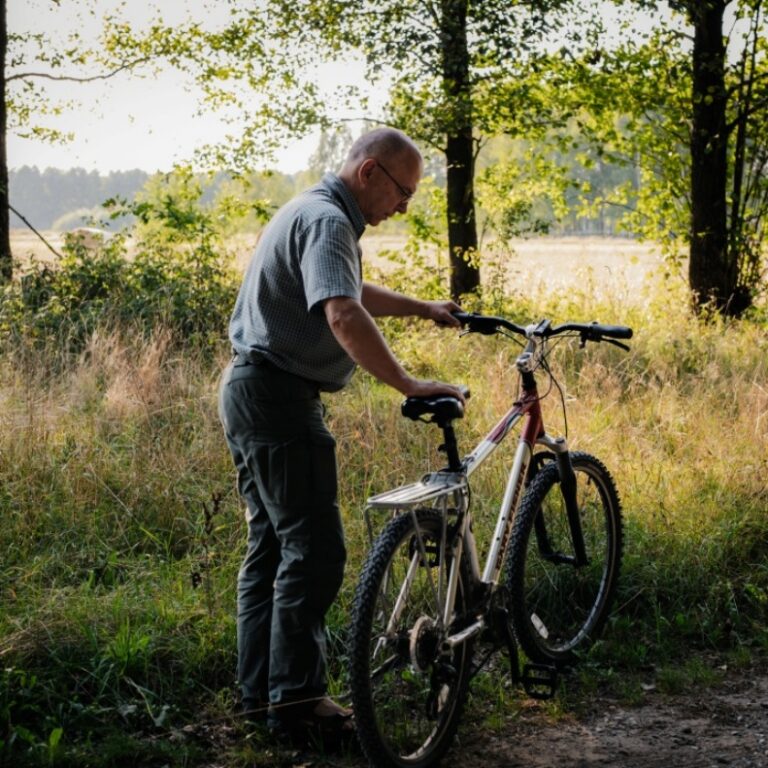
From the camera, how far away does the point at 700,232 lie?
11.7 meters

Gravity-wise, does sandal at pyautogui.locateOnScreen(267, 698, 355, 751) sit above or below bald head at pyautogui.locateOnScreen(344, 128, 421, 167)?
below

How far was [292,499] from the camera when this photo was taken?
143 inches

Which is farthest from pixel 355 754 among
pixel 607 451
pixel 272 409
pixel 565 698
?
pixel 607 451

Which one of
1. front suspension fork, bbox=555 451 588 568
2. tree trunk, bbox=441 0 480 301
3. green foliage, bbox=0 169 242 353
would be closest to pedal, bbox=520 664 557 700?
front suspension fork, bbox=555 451 588 568

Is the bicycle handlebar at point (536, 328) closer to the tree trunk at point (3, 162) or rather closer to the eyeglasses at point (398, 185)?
the eyeglasses at point (398, 185)

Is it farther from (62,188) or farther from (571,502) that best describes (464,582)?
(62,188)

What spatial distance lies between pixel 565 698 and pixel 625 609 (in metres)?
0.93

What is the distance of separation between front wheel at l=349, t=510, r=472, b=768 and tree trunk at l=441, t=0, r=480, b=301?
306 inches

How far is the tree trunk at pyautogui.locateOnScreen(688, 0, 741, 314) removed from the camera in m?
11.4

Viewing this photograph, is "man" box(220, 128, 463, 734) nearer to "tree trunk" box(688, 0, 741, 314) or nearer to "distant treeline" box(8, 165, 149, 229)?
"tree trunk" box(688, 0, 741, 314)

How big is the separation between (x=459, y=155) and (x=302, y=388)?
948 centimetres

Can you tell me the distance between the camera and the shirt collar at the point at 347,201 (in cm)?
363

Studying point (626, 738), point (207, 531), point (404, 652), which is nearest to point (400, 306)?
point (207, 531)

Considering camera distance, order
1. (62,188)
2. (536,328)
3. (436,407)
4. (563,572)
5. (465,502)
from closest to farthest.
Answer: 1. (436,407)
2. (465,502)
3. (536,328)
4. (563,572)
5. (62,188)
